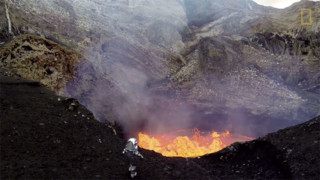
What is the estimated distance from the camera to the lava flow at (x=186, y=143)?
18.1 metres

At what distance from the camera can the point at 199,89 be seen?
2416 cm

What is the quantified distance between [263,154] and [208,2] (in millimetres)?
26449

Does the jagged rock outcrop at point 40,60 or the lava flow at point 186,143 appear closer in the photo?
the jagged rock outcrop at point 40,60

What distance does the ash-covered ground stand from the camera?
6801 mm

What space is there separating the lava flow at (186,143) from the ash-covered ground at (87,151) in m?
6.68

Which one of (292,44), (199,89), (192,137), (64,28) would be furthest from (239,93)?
(64,28)

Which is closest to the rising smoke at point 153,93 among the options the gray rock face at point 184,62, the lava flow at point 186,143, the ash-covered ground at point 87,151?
the gray rock face at point 184,62

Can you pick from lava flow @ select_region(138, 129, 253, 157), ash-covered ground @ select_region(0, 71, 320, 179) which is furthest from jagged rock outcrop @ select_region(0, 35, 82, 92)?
lava flow @ select_region(138, 129, 253, 157)

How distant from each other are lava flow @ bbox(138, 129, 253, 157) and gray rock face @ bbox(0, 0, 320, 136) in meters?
1.22

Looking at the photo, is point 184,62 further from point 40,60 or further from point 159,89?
point 40,60

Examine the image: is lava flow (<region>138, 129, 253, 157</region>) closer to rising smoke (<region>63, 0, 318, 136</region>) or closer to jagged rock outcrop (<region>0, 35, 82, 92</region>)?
rising smoke (<region>63, 0, 318, 136</region>)

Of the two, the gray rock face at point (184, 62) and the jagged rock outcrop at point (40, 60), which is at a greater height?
the gray rock face at point (184, 62)

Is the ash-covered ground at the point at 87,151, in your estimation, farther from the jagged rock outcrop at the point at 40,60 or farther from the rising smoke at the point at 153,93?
the rising smoke at the point at 153,93

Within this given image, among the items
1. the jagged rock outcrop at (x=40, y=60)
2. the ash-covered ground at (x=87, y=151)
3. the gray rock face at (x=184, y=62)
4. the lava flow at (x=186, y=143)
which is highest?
the gray rock face at (x=184, y=62)
